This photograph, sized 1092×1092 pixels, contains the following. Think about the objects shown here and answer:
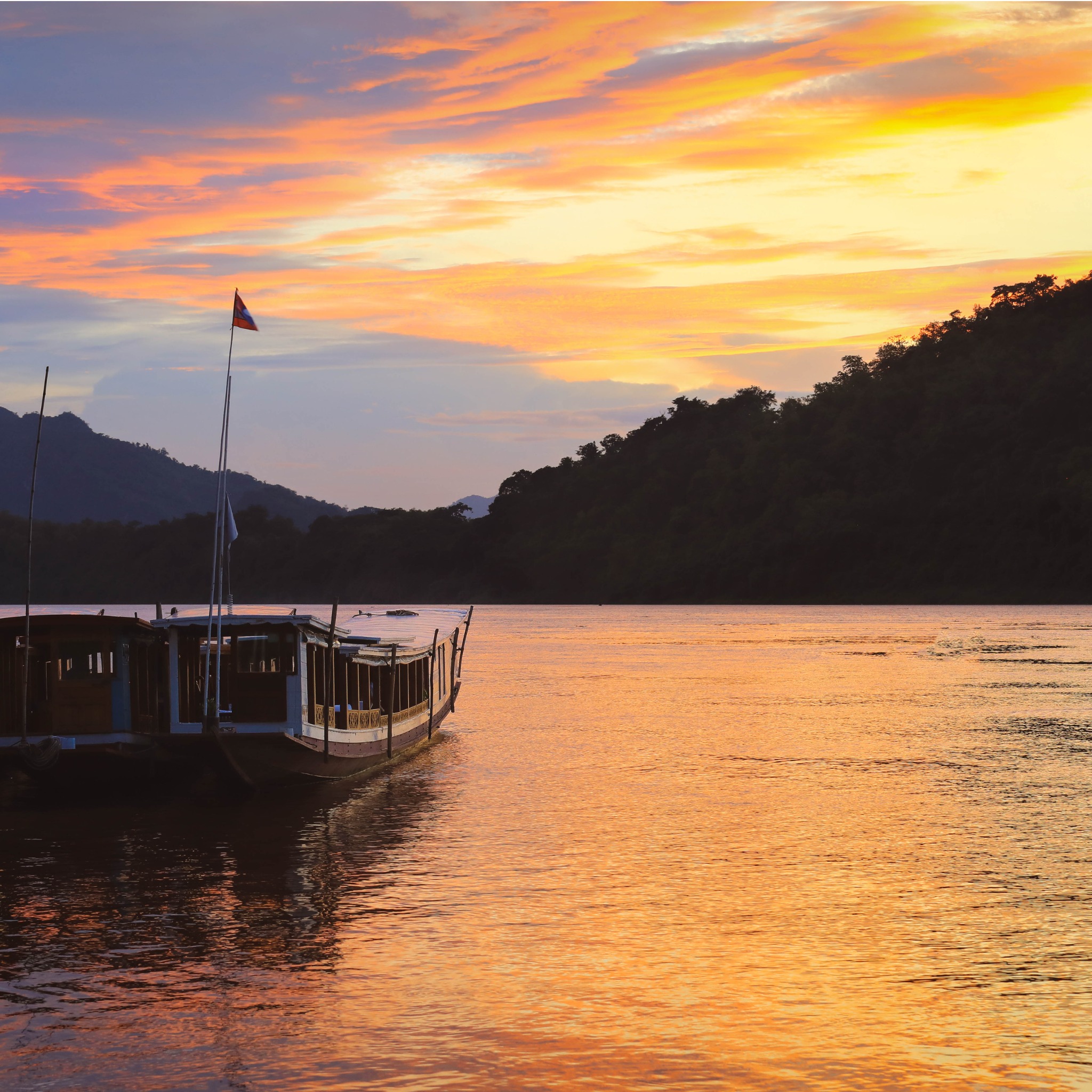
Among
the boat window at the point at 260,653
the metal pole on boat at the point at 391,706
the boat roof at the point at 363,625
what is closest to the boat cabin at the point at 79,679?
the boat roof at the point at 363,625

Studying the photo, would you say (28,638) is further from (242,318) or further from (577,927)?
(577,927)

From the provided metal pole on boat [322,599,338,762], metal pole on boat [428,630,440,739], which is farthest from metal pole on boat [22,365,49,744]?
metal pole on boat [428,630,440,739]

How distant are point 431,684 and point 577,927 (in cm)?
2635

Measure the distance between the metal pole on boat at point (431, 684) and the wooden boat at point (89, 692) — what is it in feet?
44.2

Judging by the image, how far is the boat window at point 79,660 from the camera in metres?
30.6

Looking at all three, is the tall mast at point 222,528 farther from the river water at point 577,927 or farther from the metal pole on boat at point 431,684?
the metal pole on boat at point 431,684

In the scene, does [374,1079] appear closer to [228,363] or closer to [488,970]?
[488,970]

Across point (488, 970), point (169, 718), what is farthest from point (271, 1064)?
point (169, 718)

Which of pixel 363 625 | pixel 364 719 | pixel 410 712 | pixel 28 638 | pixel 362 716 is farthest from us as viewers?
pixel 363 625

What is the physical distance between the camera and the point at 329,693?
31.0 m

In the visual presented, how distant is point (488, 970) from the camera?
1644 cm

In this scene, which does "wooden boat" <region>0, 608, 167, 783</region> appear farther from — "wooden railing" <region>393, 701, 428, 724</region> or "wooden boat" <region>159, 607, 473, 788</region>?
"wooden railing" <region>393, 701, 428, 724</region>

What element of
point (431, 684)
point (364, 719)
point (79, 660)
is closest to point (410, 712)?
point (431, 684)

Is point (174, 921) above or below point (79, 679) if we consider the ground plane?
below
